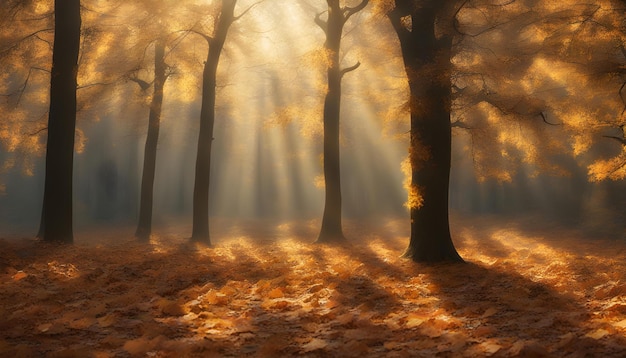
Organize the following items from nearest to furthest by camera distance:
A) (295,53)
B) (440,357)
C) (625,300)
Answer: (440,357) < (625,300) < (295,53)

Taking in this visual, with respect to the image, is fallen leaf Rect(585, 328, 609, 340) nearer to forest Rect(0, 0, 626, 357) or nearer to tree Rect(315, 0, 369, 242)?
forest Rect(0, 0, 626, 357)

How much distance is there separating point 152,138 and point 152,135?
10 centimetres

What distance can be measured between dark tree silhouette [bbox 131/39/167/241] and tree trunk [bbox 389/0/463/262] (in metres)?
9.88

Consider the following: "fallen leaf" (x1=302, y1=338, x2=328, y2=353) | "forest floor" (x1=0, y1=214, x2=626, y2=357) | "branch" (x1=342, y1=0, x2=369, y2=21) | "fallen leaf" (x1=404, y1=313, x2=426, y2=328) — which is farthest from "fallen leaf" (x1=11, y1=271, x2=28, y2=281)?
"branch" (x1=342, y1=0, x2=369, y2=21)

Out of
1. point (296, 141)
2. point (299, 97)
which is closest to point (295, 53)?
point (299, 97)

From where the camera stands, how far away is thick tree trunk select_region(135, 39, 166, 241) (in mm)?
17719

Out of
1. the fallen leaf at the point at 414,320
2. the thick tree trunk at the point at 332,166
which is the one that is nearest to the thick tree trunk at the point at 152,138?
the thick tree trunk at the point at 332,166

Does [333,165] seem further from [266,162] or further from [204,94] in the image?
[266,162]

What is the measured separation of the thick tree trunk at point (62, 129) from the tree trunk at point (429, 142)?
7109 mm

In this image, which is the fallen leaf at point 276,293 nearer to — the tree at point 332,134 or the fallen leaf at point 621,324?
the fallen leaf at point 621,324

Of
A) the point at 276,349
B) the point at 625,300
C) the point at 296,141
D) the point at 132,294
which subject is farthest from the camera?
the point at 296,141

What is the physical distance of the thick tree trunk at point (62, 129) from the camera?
11211 millimetres

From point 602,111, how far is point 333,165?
8.25m

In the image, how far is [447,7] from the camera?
33.8 ft
